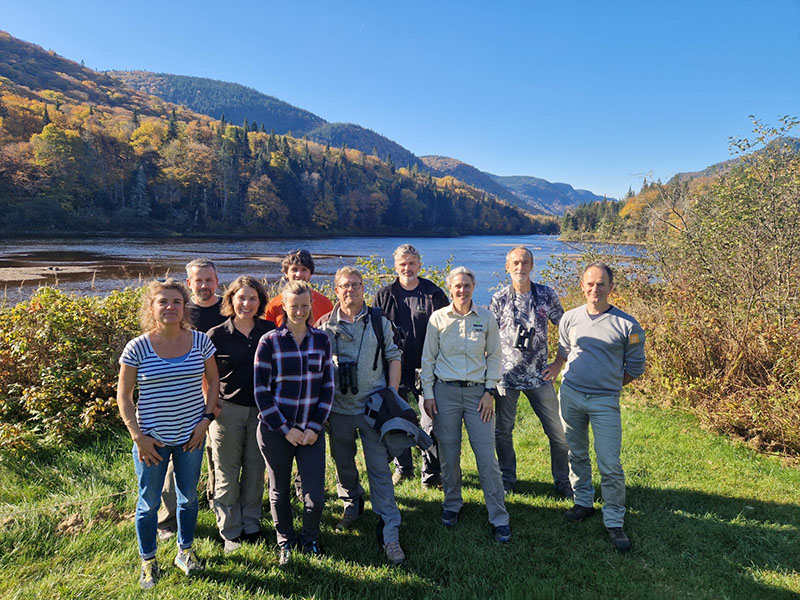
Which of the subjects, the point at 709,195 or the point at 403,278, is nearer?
the point at 403,278

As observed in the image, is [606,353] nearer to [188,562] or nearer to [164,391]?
[164,391]

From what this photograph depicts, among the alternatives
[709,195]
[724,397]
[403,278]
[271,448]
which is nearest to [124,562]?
[271,448]

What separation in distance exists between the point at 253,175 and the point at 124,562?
74.8 m

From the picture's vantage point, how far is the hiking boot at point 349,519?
3367 millimetres

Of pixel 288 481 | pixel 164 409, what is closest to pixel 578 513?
pixel 288 481

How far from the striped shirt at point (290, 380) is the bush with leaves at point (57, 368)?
2.75 m

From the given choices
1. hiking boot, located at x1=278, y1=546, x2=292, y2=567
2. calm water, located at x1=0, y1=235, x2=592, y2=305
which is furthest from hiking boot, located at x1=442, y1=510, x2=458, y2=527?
calm water, located at x1=0, y1=235, x2=592, y2=305

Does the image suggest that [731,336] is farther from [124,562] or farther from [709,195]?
[124,562]

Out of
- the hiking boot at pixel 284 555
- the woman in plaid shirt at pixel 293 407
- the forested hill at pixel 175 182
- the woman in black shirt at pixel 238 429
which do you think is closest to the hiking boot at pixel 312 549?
the woman in plaid shirt at pixel 293 407

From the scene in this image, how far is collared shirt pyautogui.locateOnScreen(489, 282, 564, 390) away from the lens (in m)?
3.77

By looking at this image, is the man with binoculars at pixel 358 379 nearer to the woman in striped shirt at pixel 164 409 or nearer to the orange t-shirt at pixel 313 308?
the orange t-shirt at pixel 313 308

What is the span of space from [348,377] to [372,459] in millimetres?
665

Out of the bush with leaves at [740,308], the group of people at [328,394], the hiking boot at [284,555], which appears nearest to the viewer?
the group of people at [328,394]

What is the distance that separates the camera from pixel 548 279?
30.6ft
